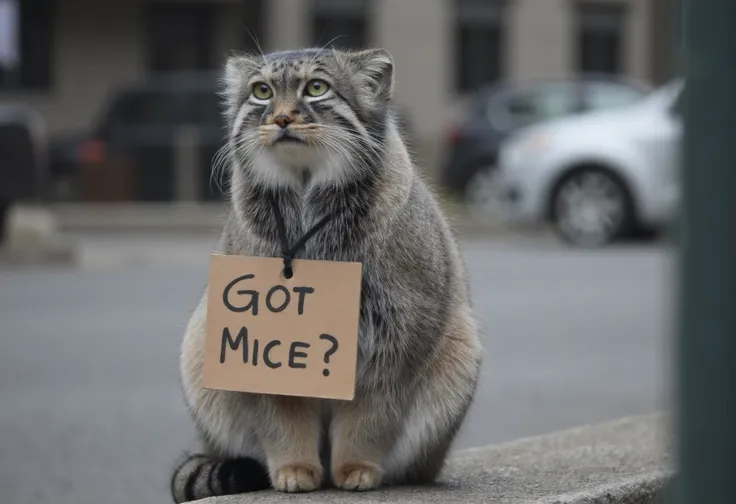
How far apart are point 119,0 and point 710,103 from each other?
1005 inches

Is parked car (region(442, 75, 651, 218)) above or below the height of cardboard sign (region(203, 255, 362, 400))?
below

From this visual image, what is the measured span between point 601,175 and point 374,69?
11388mm

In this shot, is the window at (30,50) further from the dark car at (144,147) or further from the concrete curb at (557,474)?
the concrete curb at (557,474)

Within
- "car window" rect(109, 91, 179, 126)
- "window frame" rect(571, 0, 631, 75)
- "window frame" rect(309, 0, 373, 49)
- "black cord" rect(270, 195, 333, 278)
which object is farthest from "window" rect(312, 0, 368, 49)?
"black cord" rect(270, 195, 333, 278)

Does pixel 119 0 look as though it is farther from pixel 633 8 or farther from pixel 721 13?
pixel 721 13

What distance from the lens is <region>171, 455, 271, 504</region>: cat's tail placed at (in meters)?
3.79

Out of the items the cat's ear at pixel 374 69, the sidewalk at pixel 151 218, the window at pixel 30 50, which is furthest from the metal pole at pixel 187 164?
the cat's ear at pixel 374 69

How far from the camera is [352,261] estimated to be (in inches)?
A: 140

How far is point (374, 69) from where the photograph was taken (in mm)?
3635

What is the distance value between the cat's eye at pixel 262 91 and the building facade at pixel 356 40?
67.5ft

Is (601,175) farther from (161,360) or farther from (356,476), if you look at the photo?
(356,476)

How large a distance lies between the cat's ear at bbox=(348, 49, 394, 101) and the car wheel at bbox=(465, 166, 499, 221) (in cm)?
1480

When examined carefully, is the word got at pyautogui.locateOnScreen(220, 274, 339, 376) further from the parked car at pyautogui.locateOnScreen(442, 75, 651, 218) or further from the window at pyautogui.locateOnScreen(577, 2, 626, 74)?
the window at pyautogui.locateOnScreen(577, 2, 626, 74)

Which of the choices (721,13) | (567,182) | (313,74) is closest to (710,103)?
(721,13)
